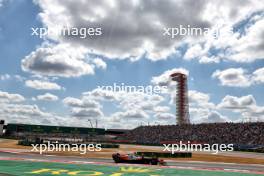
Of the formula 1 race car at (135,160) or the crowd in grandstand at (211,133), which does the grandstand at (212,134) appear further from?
the formula 1 race car at (135,160)

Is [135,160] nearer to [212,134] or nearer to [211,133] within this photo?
[212,134]

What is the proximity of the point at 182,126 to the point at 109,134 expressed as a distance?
3962cm

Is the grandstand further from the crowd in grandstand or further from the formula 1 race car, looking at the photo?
the formula 1 race car

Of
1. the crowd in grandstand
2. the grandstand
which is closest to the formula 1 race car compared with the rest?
the grandstand

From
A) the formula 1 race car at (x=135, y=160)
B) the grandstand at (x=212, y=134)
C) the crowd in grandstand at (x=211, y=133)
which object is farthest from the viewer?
the crowd in grandstand at (x=211, y=133)

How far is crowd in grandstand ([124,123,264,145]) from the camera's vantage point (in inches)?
2783

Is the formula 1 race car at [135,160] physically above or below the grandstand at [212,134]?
below

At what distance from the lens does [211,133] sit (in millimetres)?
81688

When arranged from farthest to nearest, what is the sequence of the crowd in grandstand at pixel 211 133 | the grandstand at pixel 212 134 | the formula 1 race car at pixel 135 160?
the crowd in grandstand at pixel 211 133 → the grandstand at pixel 212 134 → the formula 1 race car at pixel 135 160

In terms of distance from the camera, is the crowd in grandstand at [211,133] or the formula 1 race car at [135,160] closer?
the formula 1 race car at [135,160]

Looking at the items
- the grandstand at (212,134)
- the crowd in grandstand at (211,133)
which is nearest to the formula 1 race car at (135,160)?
the grandstand at (212,134)

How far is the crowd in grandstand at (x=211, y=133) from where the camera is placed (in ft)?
232

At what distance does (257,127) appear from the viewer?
238 ft

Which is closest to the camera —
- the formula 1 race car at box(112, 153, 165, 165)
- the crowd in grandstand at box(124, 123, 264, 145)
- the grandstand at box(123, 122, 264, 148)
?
the formula 1 race car at box(112, 153, 165, 165)
